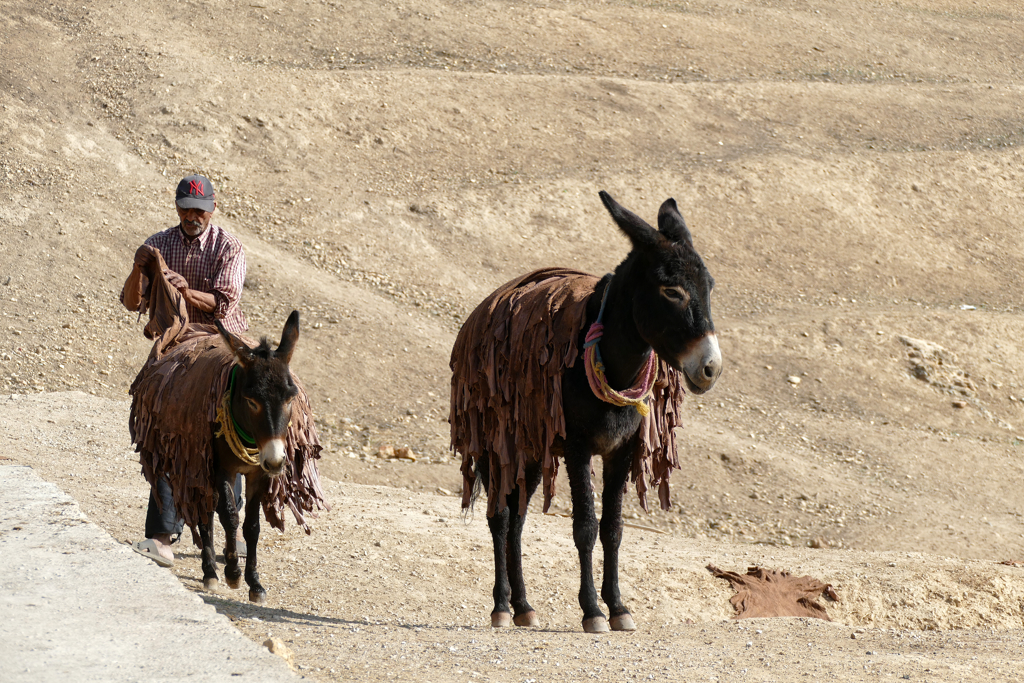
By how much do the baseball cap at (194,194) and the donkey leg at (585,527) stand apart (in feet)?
10.1

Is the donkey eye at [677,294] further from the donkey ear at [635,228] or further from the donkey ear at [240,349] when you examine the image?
the donkey ear at [240,349]

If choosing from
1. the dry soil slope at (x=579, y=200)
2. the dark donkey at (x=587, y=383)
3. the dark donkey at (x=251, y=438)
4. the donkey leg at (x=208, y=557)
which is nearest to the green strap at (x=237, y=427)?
the dark donkey at (x=251, y=438)

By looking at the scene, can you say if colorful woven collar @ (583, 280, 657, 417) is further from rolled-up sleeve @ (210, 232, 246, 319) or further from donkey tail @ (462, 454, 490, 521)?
rolled-up sleeve @ (210, 232, 246, 319)

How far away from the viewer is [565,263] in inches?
766

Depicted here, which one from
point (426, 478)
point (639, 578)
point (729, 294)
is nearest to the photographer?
point (639, 578)

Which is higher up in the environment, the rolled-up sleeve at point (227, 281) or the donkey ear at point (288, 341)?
the rolled-up sleeve at point (227, 281)

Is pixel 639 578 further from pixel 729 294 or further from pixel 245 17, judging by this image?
pixel 245 17

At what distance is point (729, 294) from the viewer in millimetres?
19281

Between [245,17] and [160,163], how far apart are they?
7456 millimetres

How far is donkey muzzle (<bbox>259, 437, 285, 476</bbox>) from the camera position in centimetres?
620

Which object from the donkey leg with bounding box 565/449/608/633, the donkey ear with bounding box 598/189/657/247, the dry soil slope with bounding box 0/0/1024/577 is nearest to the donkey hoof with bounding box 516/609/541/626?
the donkey leg with bounding box 565/449/608/633

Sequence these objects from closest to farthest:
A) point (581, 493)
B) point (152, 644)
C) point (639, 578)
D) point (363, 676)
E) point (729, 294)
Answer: point (152, 644)
point (363, 676)
point (581, 493)
point (639, 578)
point (729, 294)

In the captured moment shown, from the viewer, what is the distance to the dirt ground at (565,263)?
25.8 ft

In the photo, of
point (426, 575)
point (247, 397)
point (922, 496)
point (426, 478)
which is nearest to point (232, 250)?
point (247, 397)
